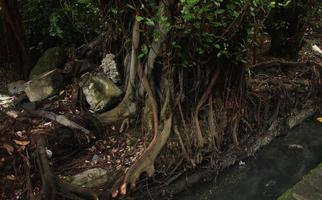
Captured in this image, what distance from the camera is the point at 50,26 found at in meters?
5.88

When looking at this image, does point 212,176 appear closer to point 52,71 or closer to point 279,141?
point 279,141

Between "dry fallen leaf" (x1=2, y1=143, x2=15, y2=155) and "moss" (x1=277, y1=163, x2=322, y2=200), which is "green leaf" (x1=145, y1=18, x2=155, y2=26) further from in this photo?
"moss" (x1=277, y1=163, x2=322, y2=200)

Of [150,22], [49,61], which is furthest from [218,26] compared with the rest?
[49,61]

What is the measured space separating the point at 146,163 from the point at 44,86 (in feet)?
5.27

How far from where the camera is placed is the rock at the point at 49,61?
217 inches

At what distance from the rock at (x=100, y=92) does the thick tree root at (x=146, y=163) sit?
699 mm

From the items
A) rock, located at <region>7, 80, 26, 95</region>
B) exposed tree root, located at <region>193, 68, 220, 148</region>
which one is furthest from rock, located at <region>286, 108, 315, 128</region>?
rock, located at <region>7, 80, 26, 95</region>

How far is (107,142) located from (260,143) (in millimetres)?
1937

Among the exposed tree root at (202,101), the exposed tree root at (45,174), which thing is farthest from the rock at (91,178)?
the exposed tree root at (202,101)

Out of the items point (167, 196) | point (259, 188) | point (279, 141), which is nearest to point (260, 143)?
point (279, 141)

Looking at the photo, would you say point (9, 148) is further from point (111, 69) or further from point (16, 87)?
point (16, 87)

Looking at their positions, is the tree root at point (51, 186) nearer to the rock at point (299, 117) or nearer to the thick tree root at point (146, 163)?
the thick tree root at point (146, 163)

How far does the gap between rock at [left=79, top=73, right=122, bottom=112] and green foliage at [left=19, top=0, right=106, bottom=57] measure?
36.0 inches

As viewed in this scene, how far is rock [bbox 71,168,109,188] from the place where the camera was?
4.13 metres
